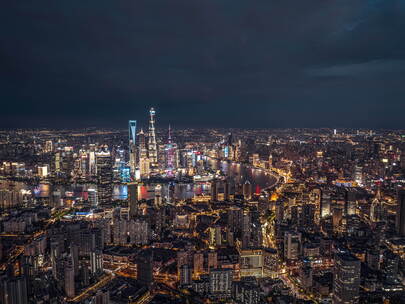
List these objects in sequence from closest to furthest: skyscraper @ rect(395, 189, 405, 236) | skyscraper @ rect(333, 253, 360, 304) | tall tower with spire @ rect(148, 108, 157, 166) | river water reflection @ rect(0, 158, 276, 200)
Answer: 1. skyscraper @ rect(333, 253, 360, 304)
2. skyscraper @ rect(395, 189, 405, 236)
3. river water reflection @ rect(0, 158, 276, 200)
4. tall tower with spire @ rect(148, 108, 157, 166)

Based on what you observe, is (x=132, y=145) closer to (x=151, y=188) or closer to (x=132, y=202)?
(x=151, y=188)

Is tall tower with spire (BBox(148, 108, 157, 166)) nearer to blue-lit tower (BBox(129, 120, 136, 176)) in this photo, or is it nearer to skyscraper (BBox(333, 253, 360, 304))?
blue-lit tower (BBox(129, 120, 136, 176))

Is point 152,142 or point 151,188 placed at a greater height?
point 152,142

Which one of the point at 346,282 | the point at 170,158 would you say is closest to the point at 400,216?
the point at 346,282

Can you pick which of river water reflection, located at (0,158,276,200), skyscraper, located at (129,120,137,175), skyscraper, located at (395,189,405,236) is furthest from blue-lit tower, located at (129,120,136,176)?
skyscraper, located at (395,189,405,236)

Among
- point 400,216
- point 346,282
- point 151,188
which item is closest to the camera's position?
point 346,282

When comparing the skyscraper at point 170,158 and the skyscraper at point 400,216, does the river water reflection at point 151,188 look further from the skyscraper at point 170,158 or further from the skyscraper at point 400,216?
the skyscraper at point 400,216

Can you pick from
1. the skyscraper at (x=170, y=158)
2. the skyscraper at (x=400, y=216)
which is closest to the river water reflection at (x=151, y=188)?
the skyscraper at (x=170, y=158)

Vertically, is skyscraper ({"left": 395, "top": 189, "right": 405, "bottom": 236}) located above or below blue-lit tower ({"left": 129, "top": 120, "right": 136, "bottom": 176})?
below

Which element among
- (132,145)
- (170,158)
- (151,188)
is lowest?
(151,188)
